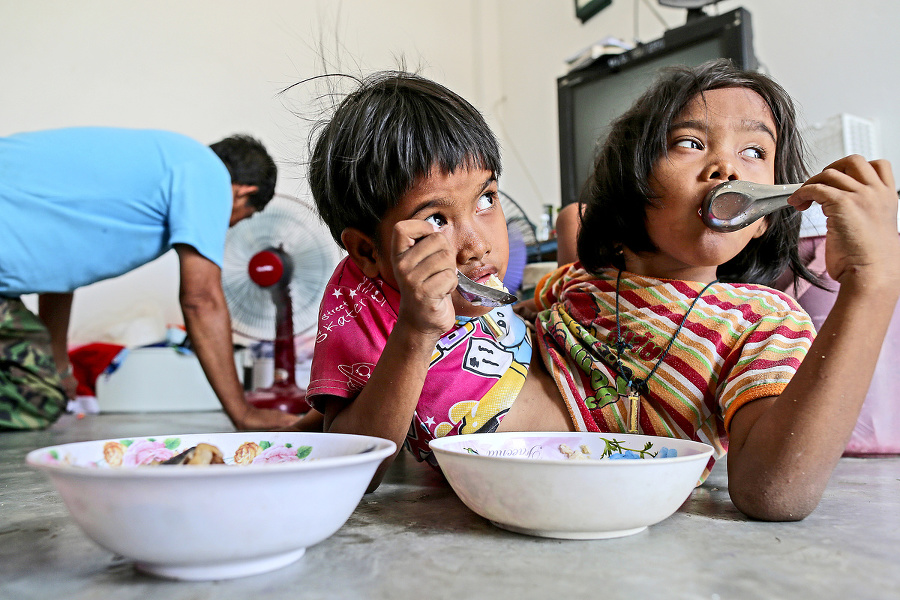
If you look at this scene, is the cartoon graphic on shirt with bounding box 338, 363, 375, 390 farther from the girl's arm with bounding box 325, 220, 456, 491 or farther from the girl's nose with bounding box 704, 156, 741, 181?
the girl's nose with bounding box 704, 156, 741, 181

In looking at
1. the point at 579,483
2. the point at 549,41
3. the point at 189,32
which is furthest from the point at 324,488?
the point at 549,41

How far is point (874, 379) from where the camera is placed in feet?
3.78

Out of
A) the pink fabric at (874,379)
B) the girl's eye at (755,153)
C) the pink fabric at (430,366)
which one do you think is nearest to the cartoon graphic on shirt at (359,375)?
the pink fabric at (430,366)

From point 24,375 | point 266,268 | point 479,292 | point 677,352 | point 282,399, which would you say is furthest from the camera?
point 282,399

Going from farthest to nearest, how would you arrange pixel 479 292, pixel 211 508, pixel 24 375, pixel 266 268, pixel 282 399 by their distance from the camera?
pixel 282 399 → pixel 266 268 → pixel 24 375 → pixel 479 292 → pixel 211 508

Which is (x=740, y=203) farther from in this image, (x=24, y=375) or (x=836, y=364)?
(x=24, y=375)

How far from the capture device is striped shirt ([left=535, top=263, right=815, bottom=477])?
2.60 ft

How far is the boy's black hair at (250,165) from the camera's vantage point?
2.33 metres

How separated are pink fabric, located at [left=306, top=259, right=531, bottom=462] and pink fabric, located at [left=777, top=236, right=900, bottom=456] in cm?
60

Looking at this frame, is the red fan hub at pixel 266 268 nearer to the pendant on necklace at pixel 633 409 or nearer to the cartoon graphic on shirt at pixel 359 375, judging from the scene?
the cartoon graphic on shirt at pixel 359 375

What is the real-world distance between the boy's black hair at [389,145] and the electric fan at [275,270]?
1411mm

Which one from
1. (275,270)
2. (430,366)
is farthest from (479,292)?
(275,270)

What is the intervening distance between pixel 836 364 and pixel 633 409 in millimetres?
292

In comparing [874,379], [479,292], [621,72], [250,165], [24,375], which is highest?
[621,72]
